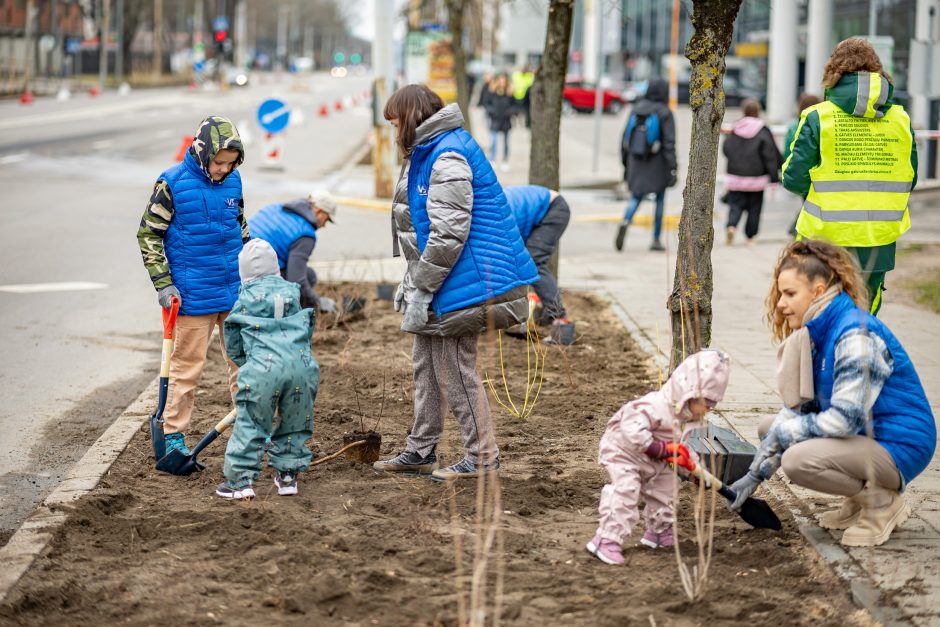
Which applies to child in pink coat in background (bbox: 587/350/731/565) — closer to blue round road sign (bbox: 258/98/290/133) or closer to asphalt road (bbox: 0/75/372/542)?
asphalt road (bbox: 0/75/372/542)

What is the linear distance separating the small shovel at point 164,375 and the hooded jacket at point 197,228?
0.53ft

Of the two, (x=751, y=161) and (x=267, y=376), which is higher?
(x=751, y=161)

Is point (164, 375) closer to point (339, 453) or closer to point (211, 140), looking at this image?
point (339, 453)

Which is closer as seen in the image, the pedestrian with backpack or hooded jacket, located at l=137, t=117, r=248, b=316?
hooded jacket, located at l=137, t=117, r=248, b=316

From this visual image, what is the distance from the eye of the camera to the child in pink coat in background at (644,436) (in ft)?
15.2

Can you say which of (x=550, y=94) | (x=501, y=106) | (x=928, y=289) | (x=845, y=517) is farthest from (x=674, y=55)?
(x=845, y=517)

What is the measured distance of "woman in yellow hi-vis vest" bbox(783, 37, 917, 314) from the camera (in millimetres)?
6547

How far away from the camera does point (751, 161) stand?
15008 millimetres

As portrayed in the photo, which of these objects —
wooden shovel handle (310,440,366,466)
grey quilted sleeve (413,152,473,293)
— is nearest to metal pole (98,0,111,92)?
wooden shovel handle (310,440,366,466)

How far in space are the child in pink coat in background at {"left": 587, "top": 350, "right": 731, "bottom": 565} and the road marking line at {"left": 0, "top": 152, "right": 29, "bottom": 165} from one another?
22.2m

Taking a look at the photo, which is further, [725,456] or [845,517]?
[725,456]

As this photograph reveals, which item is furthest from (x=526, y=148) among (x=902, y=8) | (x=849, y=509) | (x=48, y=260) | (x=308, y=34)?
(x=308, y=34)

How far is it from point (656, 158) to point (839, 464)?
10.4 m

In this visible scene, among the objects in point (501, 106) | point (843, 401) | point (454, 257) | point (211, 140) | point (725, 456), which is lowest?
point (725, 456)
